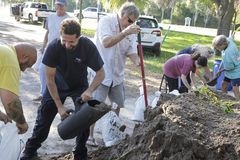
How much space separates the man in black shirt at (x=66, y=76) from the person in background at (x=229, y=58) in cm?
387

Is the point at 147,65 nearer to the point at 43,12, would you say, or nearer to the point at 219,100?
the point at 219,100

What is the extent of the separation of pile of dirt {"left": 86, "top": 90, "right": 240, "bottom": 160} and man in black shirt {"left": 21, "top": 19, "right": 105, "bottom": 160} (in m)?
0.69

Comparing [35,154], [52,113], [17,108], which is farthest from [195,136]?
[35,154]

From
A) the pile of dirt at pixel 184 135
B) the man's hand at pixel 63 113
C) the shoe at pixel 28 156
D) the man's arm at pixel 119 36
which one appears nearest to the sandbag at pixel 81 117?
the man's hand at pixel 63 113

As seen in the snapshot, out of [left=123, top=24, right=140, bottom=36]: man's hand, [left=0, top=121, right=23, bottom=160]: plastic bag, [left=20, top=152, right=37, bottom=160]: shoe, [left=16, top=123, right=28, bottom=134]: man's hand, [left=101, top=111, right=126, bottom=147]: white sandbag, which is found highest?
[left=123, top=24, right=140, bottom=36]: man's hand

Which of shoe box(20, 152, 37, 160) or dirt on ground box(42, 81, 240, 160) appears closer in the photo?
dirt on ground box(42, 81, 240, 160)

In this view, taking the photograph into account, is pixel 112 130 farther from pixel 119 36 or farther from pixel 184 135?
pixel 184 135

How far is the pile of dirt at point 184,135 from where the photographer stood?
11.8 ft

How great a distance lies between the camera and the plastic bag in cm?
374

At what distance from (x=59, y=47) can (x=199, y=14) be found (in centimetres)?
6823

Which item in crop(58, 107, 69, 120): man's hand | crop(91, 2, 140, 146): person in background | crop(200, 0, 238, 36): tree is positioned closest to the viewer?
crop(58, 107, 69, 120): man's hand

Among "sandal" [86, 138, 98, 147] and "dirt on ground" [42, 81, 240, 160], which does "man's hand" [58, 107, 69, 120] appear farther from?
"sandal" [86, 138, 98, 147]

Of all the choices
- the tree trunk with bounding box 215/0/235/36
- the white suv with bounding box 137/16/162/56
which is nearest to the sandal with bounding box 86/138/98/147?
the white suv with bounding box 137/16/162/56

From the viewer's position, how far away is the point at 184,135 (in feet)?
12.1
